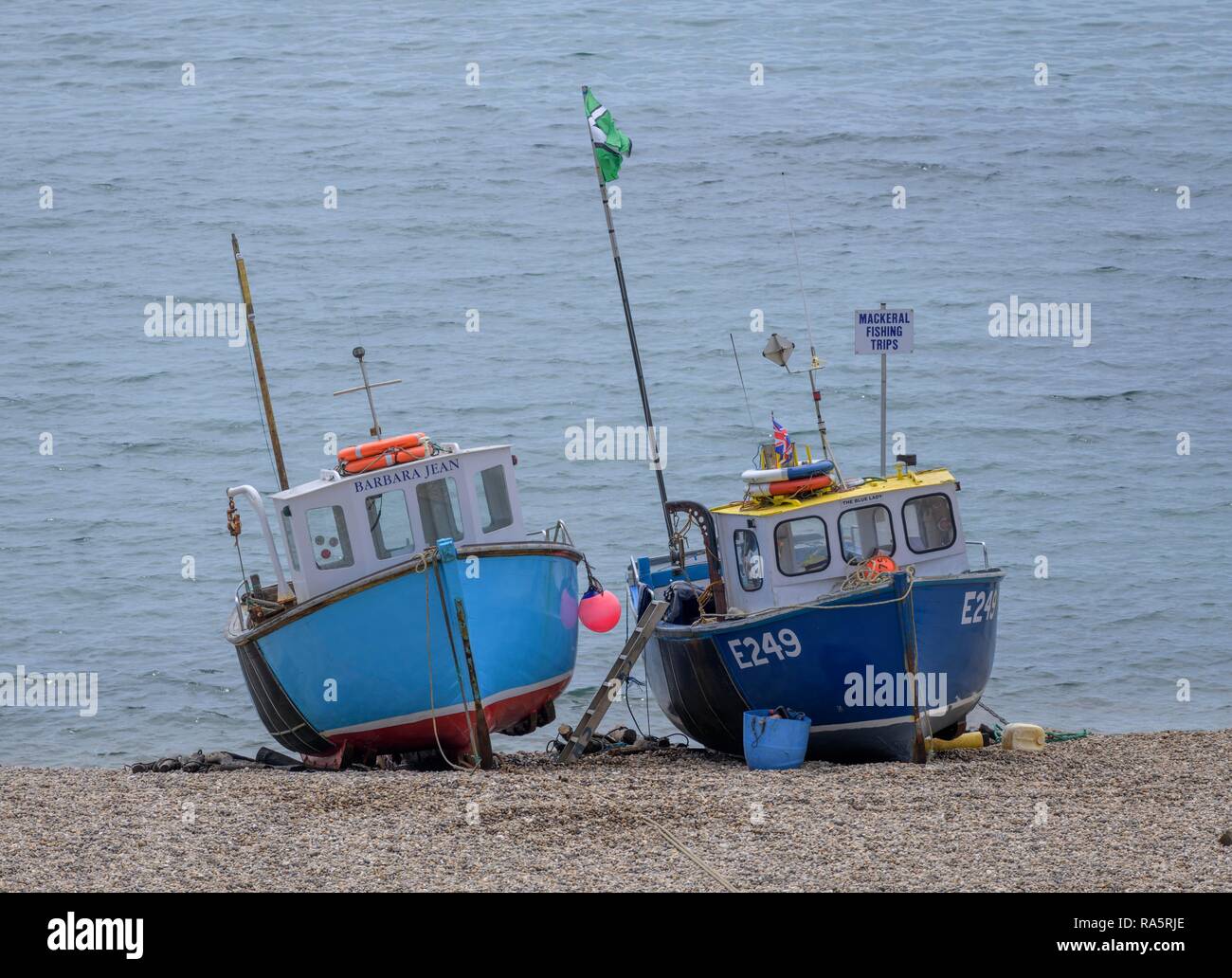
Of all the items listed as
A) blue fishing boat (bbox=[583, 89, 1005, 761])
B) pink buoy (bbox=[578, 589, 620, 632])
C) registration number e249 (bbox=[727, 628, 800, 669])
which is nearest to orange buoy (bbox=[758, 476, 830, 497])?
blue fishing boat (bbox=[583, 89, 1005, 761])

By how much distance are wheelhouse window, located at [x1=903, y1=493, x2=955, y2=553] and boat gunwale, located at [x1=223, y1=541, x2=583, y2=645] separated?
3.23m

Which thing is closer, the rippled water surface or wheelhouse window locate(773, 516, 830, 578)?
wheelhouse window locate(773, 516, 830, 578)

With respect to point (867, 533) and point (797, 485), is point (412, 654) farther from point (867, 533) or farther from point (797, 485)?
point (867, 533)

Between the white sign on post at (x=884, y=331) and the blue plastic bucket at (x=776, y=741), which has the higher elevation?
the white sign on post at (x=884, y=331)

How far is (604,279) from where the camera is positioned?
41281 mm

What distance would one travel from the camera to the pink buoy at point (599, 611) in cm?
1578

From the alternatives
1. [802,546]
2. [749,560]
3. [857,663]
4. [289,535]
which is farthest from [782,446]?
[289,535]

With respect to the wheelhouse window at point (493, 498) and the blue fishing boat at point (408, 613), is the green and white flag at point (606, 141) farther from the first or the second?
the wheelhouse window at point (493, 498)

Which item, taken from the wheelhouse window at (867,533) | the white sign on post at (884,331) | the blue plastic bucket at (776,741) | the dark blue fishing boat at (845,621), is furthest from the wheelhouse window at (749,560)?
the white sign on post at (884,331)

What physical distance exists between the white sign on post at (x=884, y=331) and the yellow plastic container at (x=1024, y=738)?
3.55m

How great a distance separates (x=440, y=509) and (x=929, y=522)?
14.5ft

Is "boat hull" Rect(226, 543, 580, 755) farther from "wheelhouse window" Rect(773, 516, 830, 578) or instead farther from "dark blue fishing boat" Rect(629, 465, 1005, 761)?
"wheelhouse window" Rect(773, 516, 830, 578)

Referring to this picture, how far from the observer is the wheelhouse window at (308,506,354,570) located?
1473 cm
